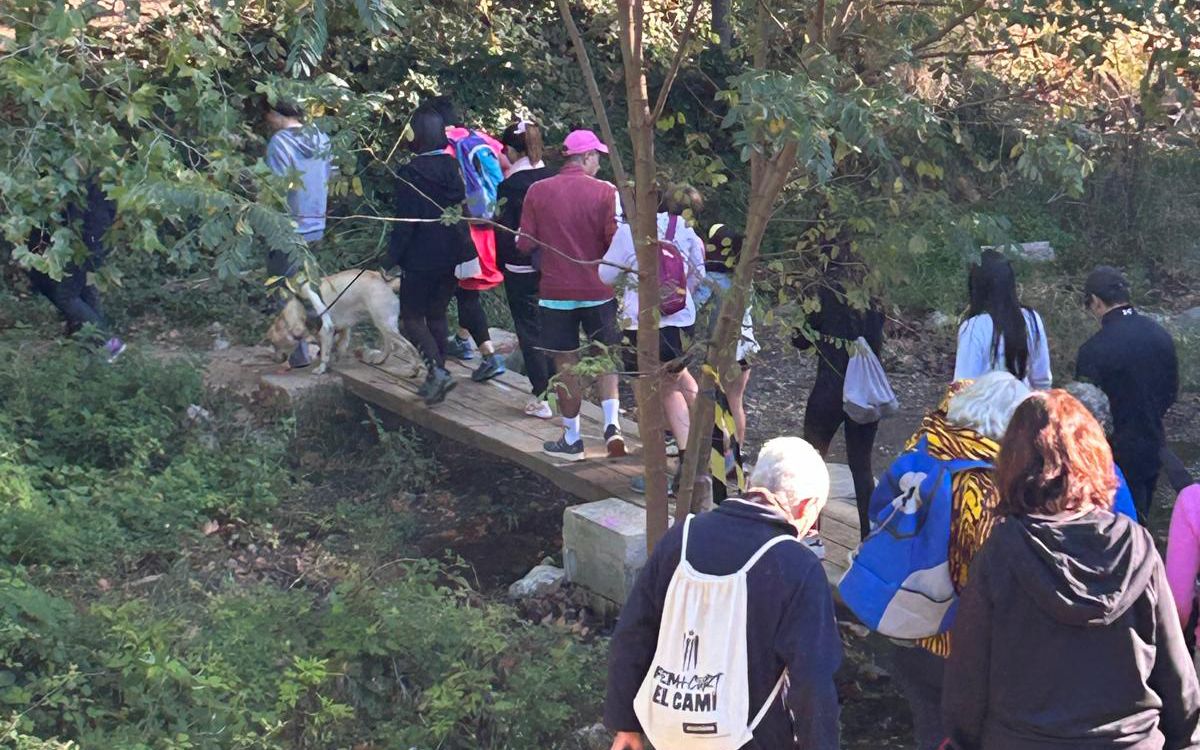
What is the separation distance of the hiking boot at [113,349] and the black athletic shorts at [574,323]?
323 centimetres

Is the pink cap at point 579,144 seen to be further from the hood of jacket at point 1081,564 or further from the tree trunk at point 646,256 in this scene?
the hood of jacket at point 1081,564

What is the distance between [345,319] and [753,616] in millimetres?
6147

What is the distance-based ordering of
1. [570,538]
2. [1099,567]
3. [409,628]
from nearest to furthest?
[1099,567]
[409,628]
[570,538]

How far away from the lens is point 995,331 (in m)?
5.21

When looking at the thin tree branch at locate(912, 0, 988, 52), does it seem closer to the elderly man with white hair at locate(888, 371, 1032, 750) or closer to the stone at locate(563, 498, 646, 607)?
the elderly man with white hair at locate(888, 371, 1032, 750)

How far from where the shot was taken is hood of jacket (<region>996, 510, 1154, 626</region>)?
2805 mm

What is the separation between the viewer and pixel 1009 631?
2908mm

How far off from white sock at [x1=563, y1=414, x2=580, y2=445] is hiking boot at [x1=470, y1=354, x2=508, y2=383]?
1488 mm

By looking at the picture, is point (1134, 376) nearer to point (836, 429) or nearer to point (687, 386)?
point (836, 429)

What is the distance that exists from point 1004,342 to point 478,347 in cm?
417

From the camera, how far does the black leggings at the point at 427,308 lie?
774 cm

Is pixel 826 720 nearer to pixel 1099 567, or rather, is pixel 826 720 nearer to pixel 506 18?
pixel 1099 567

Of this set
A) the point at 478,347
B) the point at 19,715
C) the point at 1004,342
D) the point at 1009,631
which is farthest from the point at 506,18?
the point at 1009,631

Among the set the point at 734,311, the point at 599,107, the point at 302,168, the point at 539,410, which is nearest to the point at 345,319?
the point at 302,168
